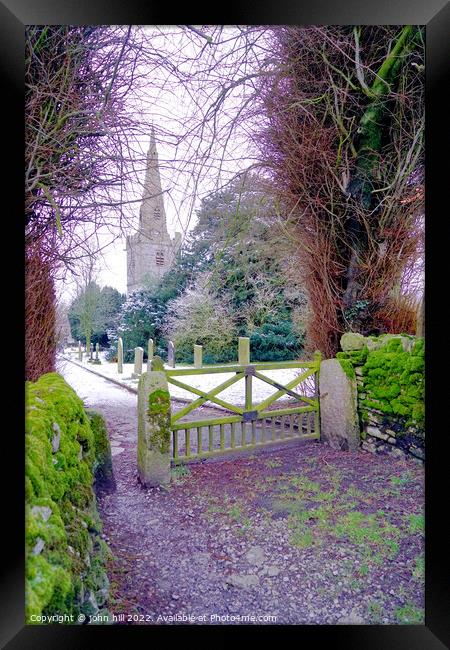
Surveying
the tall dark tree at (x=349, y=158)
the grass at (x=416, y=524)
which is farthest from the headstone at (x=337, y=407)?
the grass at (x=416, y=524)

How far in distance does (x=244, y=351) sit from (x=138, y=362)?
70 cm

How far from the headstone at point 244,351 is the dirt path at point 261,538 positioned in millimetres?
681

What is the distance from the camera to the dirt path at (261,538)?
1.43 m

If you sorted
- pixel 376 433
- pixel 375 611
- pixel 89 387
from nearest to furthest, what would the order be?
pixel 375 611 < pixel 89 387 < pixel 376 433

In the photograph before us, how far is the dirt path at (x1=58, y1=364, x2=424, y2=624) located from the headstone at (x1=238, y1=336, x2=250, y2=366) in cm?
68

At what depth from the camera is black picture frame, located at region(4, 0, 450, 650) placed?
4.53 feet

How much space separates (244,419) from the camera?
2.12 m

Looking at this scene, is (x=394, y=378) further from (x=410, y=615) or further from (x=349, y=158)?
(x=349, y=158)

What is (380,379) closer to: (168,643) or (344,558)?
(344,558)

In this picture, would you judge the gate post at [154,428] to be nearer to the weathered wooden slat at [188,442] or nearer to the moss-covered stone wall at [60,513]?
the weathered wooden slat at [188,442]

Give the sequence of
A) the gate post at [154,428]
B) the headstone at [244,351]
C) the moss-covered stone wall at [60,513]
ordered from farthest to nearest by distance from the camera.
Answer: the headstone at [244,351], the gate post at [154,428], the moss-covered stone wall at [60,513]

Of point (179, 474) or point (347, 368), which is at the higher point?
point (347, 368)
